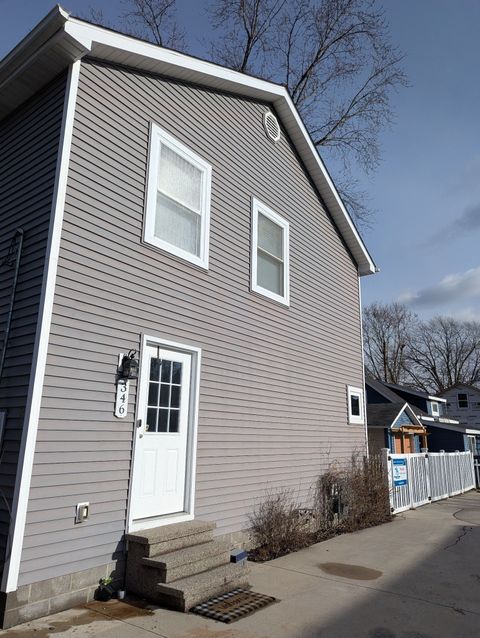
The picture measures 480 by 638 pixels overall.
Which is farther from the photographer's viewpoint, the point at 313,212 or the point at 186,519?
the point at 313,212

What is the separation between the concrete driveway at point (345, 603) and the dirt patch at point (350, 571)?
0.01 metres

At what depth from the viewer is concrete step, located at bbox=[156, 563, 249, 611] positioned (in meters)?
4.10

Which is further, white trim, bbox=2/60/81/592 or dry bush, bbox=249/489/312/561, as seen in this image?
dry bush, bbox=249/489/312/561

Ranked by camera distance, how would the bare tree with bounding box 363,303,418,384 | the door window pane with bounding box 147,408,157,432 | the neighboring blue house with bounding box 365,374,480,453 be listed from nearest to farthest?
the door window pane with bounding box 147,408,157,432 < the neighboring blue house with bounding box 365,374,480,453 < the bare tree with bounding box 363,303,418,384

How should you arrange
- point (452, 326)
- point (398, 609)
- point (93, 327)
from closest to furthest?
point (398, 609), point (93, 327), point (452, 326)

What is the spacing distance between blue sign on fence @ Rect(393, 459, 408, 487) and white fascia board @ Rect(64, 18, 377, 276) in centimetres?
452

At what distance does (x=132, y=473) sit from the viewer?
482 cm

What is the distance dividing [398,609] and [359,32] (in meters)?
15.4

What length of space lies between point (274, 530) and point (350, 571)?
4.23 feet

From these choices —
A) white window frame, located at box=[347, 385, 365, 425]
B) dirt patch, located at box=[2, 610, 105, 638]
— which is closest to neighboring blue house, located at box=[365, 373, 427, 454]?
white window frame, located at box=[347, 385, 365, 425]

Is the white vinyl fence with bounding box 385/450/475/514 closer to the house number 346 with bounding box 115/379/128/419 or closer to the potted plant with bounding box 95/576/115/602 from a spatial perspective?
the house number 346 with bounding box 115/379/128/419

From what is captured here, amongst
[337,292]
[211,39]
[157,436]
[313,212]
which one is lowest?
[157,436]

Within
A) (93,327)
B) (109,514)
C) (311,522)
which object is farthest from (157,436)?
(311,522)

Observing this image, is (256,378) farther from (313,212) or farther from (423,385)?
(423,385)
